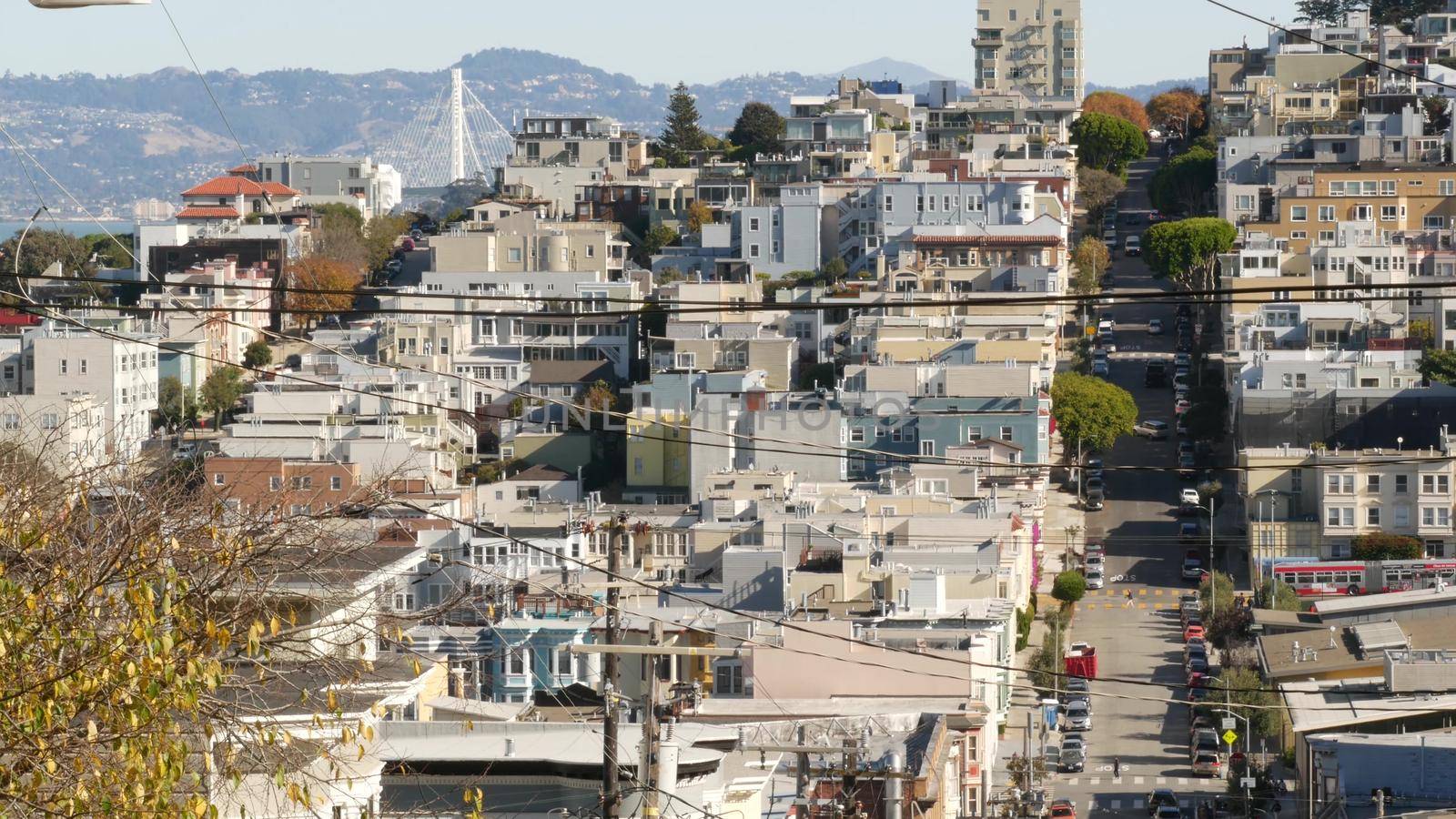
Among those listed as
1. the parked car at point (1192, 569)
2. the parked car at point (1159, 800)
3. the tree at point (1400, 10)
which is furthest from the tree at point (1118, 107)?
the parked car at point (1159, 800)

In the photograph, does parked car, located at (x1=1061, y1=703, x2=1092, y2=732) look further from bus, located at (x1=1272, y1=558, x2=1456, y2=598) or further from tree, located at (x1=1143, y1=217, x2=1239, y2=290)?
tree, located at (x1=1143, y1=217, x2=1239, y2=290)

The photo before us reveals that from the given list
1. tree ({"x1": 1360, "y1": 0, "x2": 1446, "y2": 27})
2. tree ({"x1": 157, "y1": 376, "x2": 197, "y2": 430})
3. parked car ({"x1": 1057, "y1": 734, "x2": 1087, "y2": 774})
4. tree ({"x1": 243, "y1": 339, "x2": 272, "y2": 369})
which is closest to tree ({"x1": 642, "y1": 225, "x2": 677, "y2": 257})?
tree ({"x1": 243, "y1": 339, "x2": 272, "y2": 369})

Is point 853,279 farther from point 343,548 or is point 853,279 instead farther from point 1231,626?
point 343,548

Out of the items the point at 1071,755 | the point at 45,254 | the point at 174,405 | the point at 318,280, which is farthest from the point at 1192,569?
the point at 45,254

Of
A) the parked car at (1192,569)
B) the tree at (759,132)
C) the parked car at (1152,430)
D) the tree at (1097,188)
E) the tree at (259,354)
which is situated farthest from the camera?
the tree at (759,132)

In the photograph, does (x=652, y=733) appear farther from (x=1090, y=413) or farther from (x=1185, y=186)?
(x=1185, y=186)

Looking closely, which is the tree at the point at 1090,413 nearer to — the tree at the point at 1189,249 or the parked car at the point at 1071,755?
the tree at the point at 1189,249
